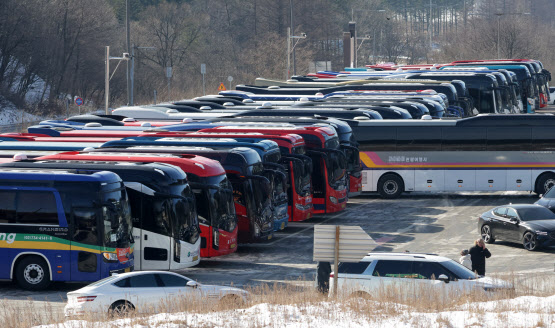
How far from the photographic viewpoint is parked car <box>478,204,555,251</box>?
80.0 feet

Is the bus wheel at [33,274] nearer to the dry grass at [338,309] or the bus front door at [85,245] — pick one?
the bus front door at [85,245]

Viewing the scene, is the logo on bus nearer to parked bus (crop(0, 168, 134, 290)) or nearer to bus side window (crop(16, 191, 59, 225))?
parked bus (crop(0, 168, 134, 290))

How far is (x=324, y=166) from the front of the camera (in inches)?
1194

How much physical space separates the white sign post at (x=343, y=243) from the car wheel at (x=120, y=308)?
332cm

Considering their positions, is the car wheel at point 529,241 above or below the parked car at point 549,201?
below

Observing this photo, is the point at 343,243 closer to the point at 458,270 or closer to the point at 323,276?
the point at 323,276

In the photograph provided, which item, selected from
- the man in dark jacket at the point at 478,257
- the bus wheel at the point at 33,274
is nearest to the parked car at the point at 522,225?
the man in dark jacket at the point at 478,257

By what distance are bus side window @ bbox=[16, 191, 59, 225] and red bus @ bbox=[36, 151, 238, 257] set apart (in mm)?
3272

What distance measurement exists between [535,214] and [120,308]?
13.7 m

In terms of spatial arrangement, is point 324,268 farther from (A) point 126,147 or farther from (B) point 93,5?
(B) point 93,5

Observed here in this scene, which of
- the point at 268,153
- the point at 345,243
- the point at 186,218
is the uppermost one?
the point at 268,153

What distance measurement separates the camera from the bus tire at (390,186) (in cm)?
3556

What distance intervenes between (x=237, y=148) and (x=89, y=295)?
419 inches

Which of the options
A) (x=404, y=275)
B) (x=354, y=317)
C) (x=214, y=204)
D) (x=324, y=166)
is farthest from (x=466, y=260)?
Answer: (x=324, y=166)
